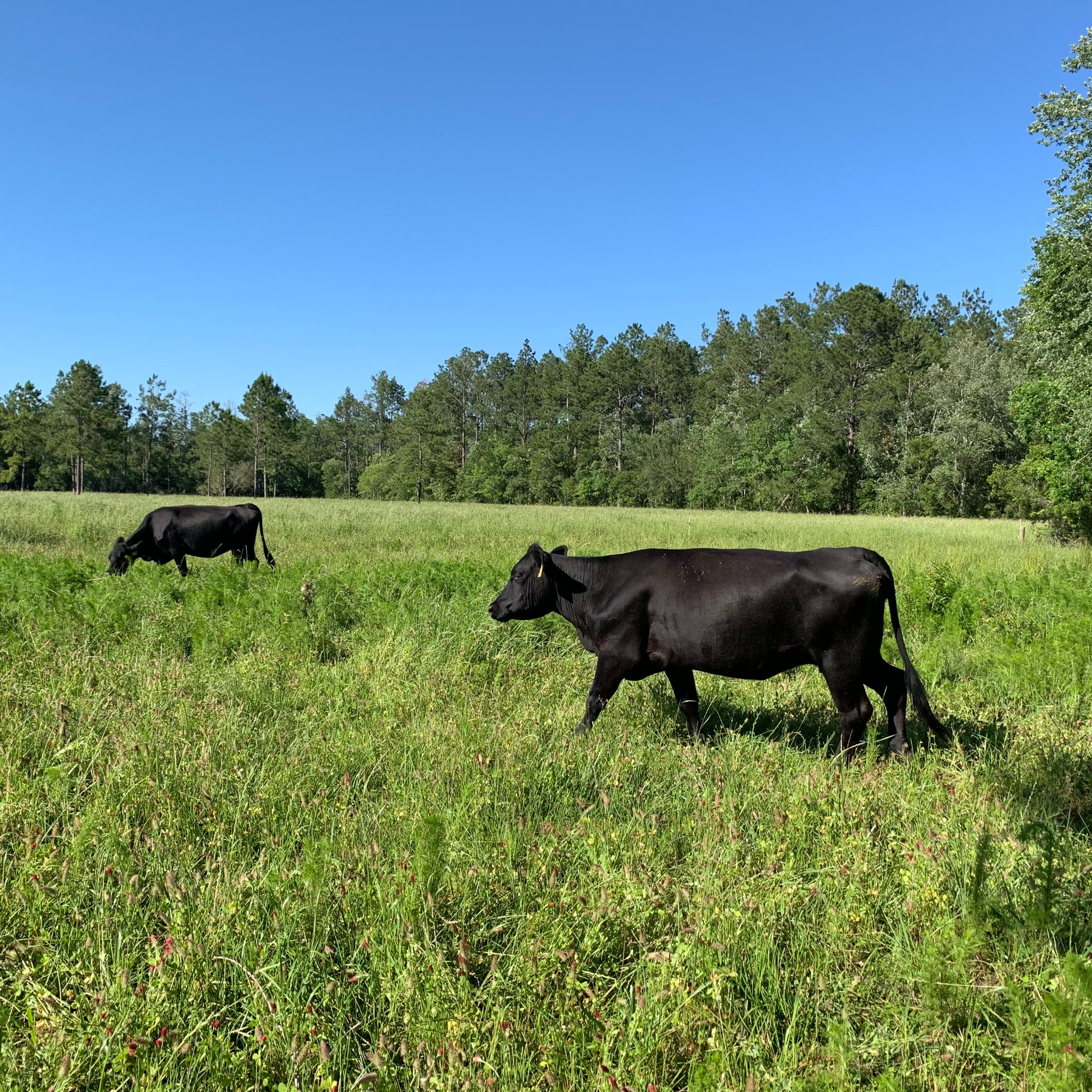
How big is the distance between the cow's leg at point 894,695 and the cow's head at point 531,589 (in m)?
2.49

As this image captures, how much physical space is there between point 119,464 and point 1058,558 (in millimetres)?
89069

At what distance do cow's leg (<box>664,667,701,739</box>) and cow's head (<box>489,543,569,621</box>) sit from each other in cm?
122

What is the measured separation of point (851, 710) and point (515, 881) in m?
2.78

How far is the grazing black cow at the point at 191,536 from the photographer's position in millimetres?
12695

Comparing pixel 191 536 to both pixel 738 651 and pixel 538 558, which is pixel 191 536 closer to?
pixel 538 558

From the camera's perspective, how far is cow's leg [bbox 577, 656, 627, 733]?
5.20 meters

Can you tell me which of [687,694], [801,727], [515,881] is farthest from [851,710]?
[515,881]

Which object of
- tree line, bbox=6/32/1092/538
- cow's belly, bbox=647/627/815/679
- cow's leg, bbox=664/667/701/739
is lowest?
cow's leg, bbox=664/667/701/739

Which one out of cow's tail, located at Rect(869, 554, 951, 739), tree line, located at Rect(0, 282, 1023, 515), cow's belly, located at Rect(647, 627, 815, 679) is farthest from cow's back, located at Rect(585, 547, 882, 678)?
tree line, located at Rect(0, 282, 1023, 515)

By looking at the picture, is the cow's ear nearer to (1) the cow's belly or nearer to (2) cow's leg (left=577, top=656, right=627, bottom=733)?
(2) cow's leg (left=577, top=656, right=627, bottom=733)

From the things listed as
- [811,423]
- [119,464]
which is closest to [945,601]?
[811,423]

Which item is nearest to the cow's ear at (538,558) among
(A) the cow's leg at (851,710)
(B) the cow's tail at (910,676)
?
(A) the cow's leg at (851,710)

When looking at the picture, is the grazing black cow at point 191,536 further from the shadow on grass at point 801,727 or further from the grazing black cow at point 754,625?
the shadow on grass at point 801,727

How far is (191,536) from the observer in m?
13.3
